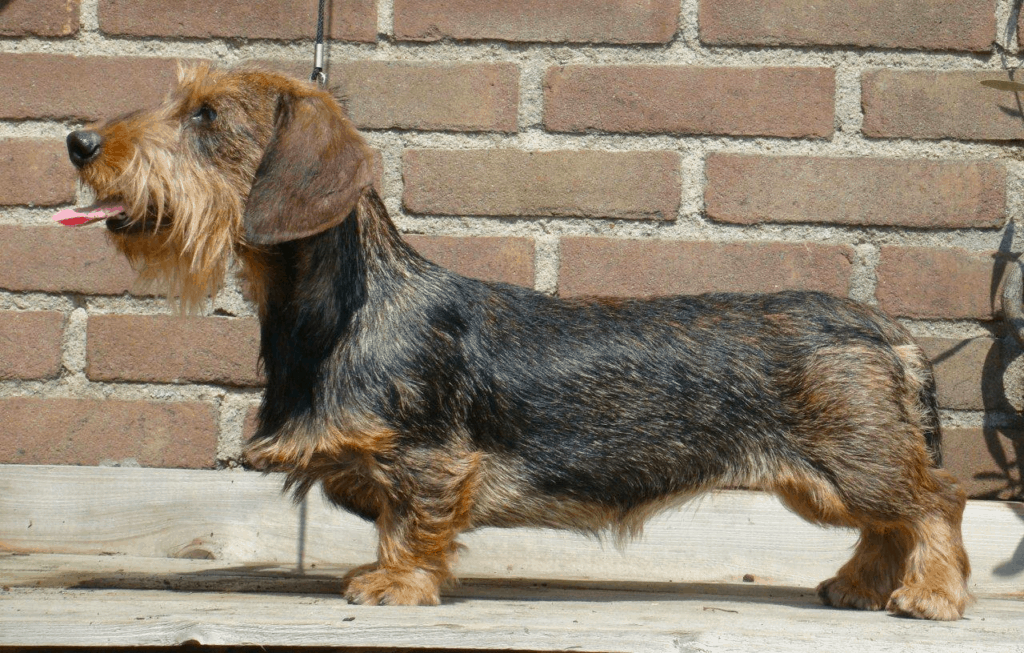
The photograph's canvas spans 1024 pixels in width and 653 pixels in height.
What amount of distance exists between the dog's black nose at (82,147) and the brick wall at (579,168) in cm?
74

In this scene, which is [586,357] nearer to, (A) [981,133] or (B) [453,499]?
(B) [453,499]

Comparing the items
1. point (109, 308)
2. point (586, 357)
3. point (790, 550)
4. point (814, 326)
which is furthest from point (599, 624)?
point (109, 308)

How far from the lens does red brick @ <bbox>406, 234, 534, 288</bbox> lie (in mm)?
2756

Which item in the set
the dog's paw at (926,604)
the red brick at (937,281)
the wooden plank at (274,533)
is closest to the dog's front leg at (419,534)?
the wooden plank at (274,533)

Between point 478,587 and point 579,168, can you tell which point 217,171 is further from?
point 478,587

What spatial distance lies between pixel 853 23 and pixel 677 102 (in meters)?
0.48

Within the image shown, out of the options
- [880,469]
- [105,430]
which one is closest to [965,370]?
[880,469]

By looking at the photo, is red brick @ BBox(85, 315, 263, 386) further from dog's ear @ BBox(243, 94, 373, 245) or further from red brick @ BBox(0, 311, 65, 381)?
dog's ear @ BBox(243, 94, 373, 245)

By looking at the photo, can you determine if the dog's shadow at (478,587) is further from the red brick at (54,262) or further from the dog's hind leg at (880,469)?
the red brick at (54,262)

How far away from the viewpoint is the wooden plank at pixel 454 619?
172 centimetres

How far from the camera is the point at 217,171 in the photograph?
2184 mm

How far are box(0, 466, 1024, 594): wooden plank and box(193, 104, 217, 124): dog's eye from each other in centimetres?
97

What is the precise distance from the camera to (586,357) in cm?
232

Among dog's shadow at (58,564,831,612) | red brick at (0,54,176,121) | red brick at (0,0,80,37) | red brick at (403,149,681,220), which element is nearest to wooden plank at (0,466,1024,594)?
dog's shadow at (58,564,831,612)
